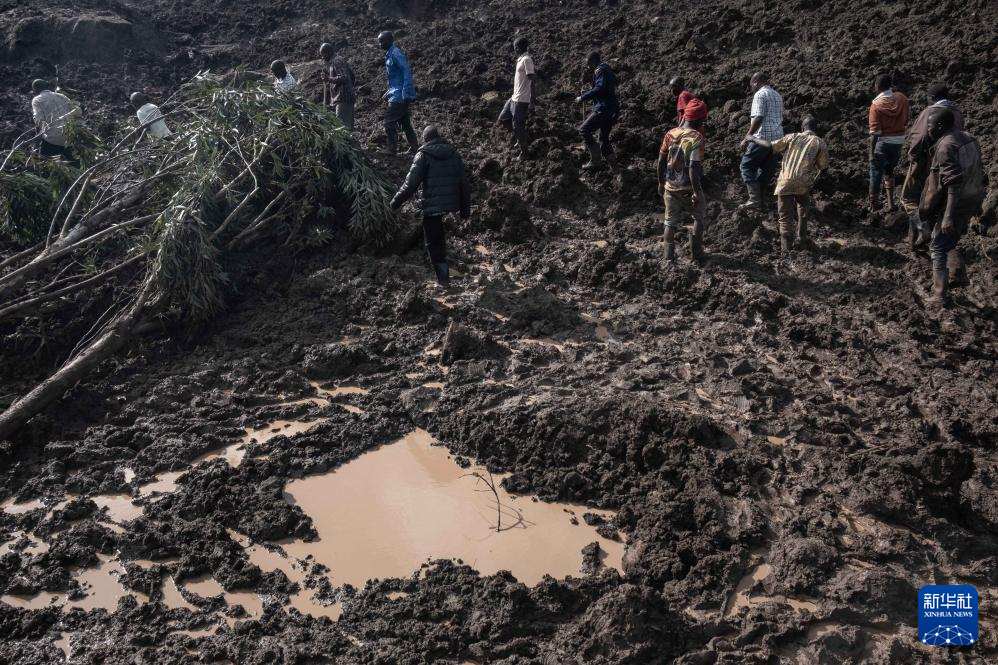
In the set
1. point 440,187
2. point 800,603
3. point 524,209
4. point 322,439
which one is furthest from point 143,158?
point 800,603

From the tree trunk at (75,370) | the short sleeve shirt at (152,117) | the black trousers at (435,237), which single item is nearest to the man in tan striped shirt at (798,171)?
the black trousers at (435,237)

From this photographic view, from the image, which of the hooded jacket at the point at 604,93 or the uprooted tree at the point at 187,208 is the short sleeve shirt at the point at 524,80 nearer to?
the hooded jacket at the point at 604,93

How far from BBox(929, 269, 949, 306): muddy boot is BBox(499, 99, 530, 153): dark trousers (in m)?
4.94

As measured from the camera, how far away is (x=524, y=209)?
28.4ft

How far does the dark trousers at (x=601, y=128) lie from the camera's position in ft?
30.0

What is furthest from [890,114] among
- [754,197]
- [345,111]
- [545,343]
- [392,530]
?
[345,111]

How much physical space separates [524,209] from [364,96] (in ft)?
18.3

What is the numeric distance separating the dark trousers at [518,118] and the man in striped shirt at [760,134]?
2796 millimetres

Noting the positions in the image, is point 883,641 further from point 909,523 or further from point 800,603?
point 909,523

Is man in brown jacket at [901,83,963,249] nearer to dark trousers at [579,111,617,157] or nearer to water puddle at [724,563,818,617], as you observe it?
dark trousers at [579,111,617,157]

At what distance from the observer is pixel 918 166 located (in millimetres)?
7160

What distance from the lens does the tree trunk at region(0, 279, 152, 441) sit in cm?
599

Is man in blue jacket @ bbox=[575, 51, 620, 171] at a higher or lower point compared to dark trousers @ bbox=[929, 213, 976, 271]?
higher

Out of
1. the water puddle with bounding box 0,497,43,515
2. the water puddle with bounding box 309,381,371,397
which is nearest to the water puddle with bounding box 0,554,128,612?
the water puddle with bounding box 0,497,43,515
